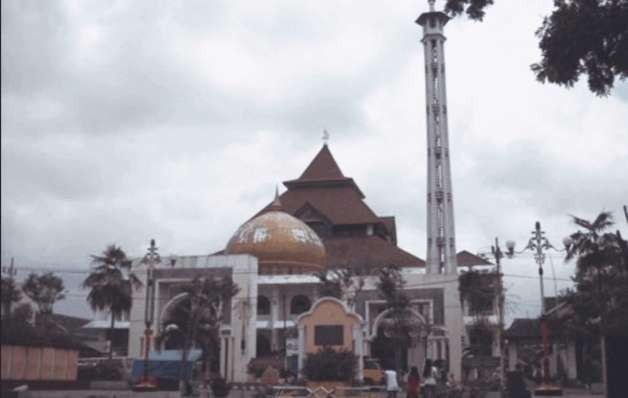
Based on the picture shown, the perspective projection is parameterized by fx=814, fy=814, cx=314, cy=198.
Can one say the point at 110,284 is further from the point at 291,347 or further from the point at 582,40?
the point at 582,40

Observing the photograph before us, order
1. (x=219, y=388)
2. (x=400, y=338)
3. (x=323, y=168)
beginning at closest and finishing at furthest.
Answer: (x=219, y=388) → (x=400, y=338) → (x=323, y=168)

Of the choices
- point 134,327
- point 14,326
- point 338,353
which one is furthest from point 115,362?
point 14,326

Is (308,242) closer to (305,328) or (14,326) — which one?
(305,328)

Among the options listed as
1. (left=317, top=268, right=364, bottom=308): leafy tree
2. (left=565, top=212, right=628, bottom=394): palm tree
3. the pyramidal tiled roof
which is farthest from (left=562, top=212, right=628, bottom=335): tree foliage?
the pyramidal tiled roof

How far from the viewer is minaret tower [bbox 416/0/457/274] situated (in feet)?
163

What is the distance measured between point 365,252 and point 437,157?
8.62m

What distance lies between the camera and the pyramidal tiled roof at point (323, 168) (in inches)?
2534

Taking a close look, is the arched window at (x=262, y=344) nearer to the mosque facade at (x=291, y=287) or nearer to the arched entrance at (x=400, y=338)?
the mosque facade at (x=291, y=287)

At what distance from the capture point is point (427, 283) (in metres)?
44.0

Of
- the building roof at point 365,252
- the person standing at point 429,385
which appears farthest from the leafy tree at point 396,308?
the person standing at point 429,385

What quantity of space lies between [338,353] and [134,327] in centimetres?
1784

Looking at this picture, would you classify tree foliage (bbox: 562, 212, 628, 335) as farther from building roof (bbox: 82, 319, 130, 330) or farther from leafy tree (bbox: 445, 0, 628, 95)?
building roof (bbox: 82, 319, 130, 330)

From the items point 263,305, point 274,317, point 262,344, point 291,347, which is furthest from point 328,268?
point 291,347

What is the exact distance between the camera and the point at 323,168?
6556 cm
